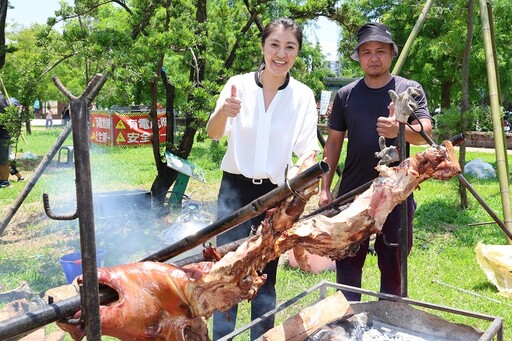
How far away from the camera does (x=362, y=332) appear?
2928 millimetres

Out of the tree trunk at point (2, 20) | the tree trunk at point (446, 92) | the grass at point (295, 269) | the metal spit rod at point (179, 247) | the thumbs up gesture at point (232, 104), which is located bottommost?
the grass at point (295, 269)

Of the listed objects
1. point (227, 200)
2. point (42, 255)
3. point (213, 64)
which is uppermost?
point (213, 64)

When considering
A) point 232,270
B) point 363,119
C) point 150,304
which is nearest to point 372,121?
point 363,119

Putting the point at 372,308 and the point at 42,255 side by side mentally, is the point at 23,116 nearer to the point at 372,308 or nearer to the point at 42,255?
the point at 42,255

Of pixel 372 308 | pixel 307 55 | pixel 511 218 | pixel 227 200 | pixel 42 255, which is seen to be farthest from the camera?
pixel 307 55

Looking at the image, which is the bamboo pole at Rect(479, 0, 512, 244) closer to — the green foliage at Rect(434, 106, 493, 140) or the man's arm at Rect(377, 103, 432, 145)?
the green foliage at Rect(434, 106, 493, 140)

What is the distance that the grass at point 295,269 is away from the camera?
5.15 meters

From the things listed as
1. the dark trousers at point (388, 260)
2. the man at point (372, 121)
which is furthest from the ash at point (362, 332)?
the man at point (372, 121)

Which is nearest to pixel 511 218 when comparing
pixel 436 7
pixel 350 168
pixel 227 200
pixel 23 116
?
pixel 350 168

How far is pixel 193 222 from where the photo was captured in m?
5.89

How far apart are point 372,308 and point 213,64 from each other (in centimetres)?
562

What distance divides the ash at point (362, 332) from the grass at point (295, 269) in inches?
54.8

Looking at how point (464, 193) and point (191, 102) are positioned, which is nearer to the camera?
point (191, 102)

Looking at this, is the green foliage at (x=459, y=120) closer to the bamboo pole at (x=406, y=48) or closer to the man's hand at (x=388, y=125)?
the bamboo pole at (x=406, y=48)
